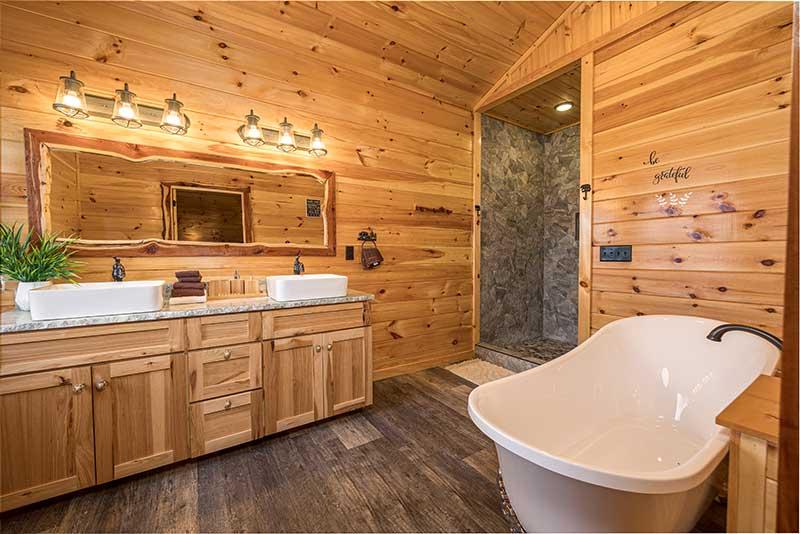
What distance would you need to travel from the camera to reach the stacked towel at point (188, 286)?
1.79 m

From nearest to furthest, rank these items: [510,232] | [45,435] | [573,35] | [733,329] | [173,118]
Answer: [45,435], [733,329], [173,118], [573,35], [510,232]

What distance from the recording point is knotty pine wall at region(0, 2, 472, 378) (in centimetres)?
169

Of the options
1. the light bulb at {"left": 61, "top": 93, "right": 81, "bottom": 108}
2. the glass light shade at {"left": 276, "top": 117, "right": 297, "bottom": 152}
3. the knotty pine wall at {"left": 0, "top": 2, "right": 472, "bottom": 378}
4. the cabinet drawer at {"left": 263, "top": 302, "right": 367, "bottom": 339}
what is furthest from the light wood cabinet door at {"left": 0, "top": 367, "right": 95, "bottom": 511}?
the glass light shade at {"left": 276, "top": 117, "right": 297, "bottom": 152}

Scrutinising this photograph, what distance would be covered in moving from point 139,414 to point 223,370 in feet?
1.24

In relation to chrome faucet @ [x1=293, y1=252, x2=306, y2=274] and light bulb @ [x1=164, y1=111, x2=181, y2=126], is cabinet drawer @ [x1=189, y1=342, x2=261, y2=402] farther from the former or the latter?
light bulb @ [x1=164, y1=111, x2=181, y2=126]

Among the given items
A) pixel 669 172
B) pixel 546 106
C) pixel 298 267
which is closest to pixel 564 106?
pixel 546 106

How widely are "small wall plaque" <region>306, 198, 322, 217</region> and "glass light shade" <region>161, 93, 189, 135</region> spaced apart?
2.81ft

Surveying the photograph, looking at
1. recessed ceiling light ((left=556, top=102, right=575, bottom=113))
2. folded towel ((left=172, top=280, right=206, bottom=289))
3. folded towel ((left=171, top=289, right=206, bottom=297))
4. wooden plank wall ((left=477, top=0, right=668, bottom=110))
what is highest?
wooden plank wall ((left=477, top=0, right=668, bottom=110))

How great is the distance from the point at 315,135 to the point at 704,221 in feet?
8.27

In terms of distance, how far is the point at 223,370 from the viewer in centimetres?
173

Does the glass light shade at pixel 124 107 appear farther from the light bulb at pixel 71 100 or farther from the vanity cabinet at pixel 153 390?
the vanity cabinet at pixel 153 390

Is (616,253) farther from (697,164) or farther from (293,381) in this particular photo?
(293,381)

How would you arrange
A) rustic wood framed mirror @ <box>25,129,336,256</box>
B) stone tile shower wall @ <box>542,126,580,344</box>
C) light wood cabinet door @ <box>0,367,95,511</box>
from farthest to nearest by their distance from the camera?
stone tile shower wall @ <box>542,126,580,344</box>
rustic wood framed mirror @ <box>25,129,336,256</box>
light wood cabinet door @ <box>0,367,95,511</box>

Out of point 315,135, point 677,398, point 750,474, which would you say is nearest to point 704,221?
point 677,398
